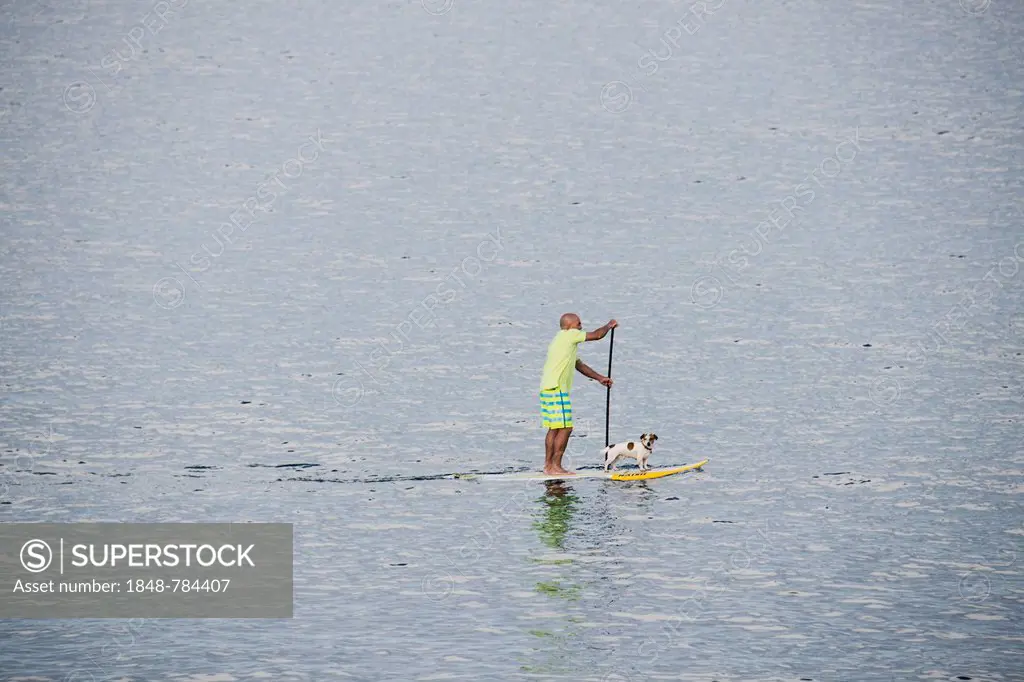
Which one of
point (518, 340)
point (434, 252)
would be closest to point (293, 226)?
point (434, 252)

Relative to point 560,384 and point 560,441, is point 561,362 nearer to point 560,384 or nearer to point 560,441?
point 560,384

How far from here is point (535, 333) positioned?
119ft

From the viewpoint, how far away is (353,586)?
1875 centimetres

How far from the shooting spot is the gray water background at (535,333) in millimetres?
17703

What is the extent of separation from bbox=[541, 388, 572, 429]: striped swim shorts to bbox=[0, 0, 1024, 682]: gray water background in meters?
0.94

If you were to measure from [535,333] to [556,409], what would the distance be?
505 inches

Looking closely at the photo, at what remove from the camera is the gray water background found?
58.1ft

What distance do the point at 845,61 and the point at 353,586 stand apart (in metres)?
62.6

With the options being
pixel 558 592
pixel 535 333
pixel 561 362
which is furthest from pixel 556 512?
pixel 535 333

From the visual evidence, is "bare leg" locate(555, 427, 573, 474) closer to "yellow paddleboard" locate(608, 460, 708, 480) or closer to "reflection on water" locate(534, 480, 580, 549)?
"reflection on water" locate(534, 480, 580, 549)

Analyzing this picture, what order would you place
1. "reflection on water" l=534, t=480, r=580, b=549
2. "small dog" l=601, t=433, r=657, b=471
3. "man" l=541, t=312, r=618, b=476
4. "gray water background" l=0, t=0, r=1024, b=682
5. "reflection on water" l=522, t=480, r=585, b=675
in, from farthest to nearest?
"small dog" l=601, t=433, r=657, b=471 → "man" l=541, t=312, r=618, b=476 → "reflection on water" l=534, t=480, r=580, b=549 → "gray water background" l=0, t=0, r=1024, b=682 → "reflection on water" l=522, t=480, r=585, b=675

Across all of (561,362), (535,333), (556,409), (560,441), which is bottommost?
(560,441)

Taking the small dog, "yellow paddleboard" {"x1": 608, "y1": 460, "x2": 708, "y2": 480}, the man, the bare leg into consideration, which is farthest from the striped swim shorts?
"yellow paddleboard" {"x1": 608, "y1": 460, "x2": 708, "y2": 480}

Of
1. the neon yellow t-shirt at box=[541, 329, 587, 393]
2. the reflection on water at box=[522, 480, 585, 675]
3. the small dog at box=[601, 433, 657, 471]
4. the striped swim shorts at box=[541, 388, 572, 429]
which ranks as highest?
the neon yellow t-shirt at box=[541, 329, 587, 393]
